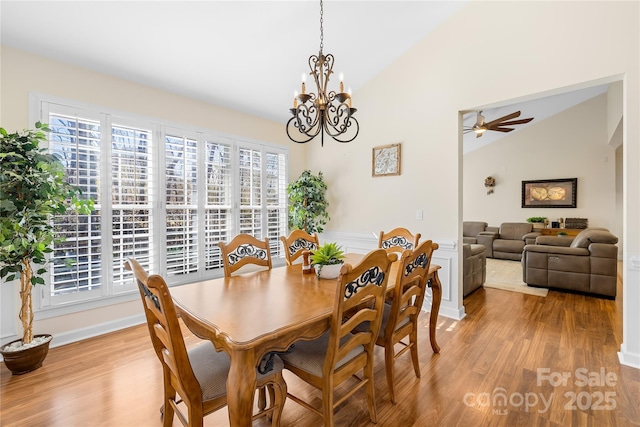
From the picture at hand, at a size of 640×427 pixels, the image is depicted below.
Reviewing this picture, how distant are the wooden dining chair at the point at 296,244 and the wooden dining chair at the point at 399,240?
2.52 ft

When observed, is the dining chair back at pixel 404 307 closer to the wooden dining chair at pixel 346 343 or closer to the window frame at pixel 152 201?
the wooden dining chair at pixel 346 343

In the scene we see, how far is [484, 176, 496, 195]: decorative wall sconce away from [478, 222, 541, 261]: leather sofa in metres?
1.23

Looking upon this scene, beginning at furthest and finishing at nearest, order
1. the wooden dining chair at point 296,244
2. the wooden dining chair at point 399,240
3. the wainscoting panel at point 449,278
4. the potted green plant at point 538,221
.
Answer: the potted green plant at point 538,221 → the wainscoting panel at point 449,278 → the wooden dining chair at point 399,240 → the wooden dining chair at point 296,244

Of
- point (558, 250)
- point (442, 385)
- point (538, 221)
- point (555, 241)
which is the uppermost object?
point (538, 221)

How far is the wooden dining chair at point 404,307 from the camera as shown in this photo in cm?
184

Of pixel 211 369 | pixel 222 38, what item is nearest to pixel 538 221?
pixel 222 38

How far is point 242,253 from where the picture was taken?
8.14 ft

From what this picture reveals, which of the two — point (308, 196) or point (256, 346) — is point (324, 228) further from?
point (256, 346)

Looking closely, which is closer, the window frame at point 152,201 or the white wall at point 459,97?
the white wall at point 459,97

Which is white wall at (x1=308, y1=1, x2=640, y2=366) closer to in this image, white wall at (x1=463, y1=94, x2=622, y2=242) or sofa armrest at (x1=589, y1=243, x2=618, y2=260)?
sofa armrest at (x1=589, y1=243, x2=618, y2=260)

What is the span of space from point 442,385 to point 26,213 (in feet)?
11.3

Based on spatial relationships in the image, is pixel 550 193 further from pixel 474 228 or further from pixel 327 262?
pixel 327 262

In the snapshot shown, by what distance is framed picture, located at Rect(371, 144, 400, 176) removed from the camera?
3.90 m

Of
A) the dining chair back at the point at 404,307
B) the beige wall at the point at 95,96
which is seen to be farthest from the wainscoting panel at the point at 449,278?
the beige wall at the point at 95,96
